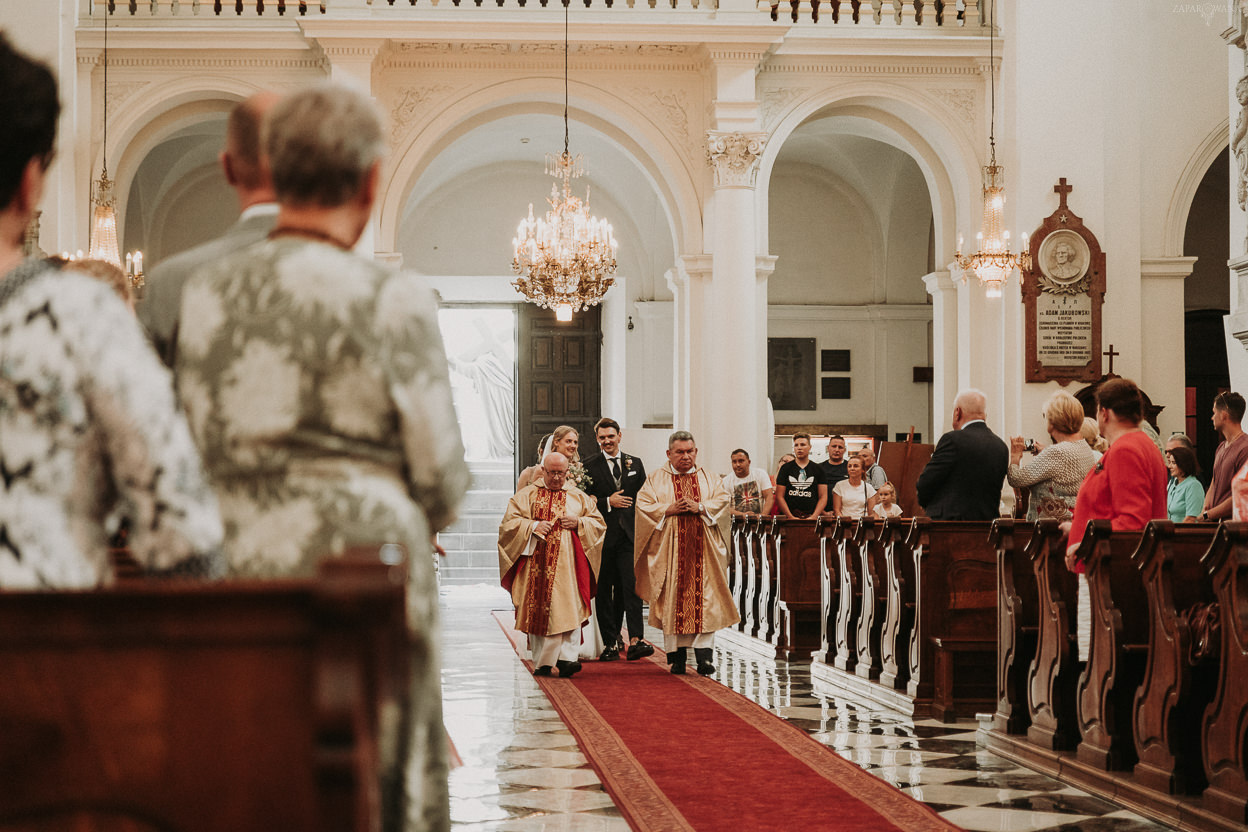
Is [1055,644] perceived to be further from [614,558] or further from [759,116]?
[759,116]

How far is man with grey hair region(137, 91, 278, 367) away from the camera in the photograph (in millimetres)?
2162

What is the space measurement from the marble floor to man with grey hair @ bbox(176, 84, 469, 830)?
3.08 m

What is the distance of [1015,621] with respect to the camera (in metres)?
6.31

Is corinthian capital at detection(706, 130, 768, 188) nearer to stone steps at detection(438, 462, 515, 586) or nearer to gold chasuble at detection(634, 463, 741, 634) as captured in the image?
gold chasuble at detection(634, 463, 741, 634)

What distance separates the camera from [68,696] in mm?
1344

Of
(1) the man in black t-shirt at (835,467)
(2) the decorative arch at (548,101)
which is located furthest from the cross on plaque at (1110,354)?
(2) the decorative arch at (548,101)

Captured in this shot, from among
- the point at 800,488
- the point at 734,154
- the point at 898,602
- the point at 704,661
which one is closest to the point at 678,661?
the point at 704,661

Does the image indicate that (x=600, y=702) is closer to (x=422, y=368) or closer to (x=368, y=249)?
(x=422, y=368)

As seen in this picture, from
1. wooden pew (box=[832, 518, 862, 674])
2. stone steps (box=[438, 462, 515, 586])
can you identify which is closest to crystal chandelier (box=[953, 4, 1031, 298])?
wooden pew (box=[832, 518, 862, 674])

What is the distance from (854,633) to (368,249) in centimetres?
725

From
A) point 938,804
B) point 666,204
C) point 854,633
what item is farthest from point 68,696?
point 666,204

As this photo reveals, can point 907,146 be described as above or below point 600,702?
above

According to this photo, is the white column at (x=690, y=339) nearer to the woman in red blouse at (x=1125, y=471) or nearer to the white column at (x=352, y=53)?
the white column at (x=352, y=53)

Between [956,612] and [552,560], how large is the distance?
288 centimetres
